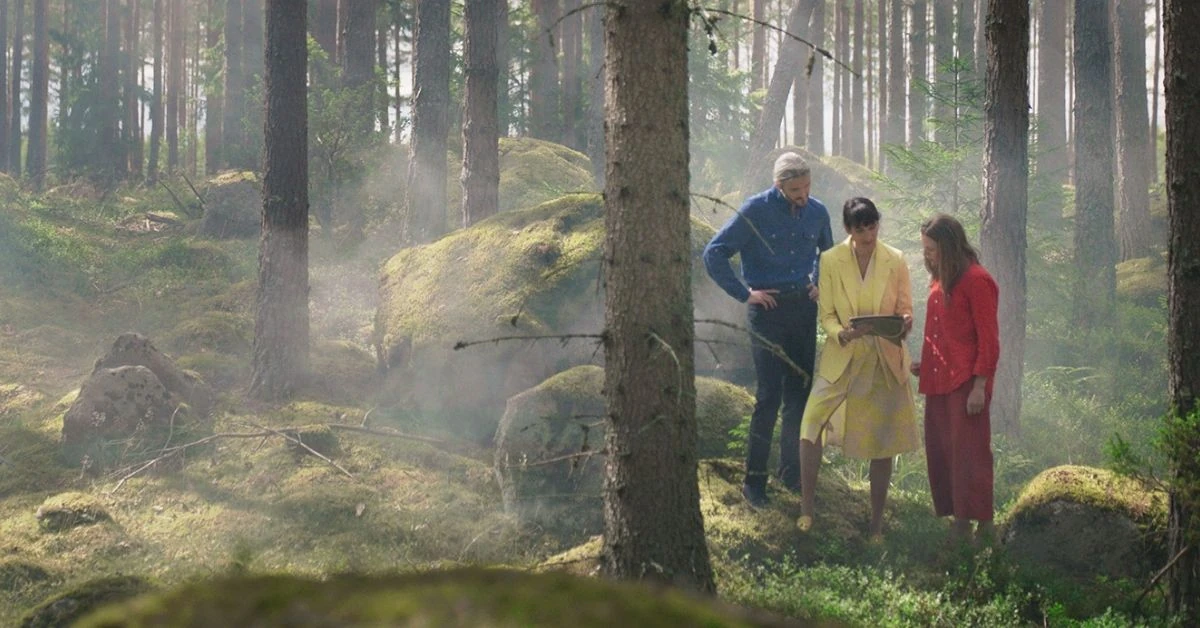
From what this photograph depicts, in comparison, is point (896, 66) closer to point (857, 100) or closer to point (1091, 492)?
point (857, 100)

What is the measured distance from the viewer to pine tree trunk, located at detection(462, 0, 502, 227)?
16.6 meters

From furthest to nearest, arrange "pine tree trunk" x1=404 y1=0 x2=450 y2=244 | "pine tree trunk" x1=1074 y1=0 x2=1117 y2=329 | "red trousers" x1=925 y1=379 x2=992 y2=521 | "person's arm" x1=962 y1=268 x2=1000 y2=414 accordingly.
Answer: "pine tree trunk" x1=404 y1=0 x2=450 y2=244 → "pine tree trunk" x1=1074 y1=0 x2=1117 y2=329 → "red trousers" x1=925 y1=379 x2=992 y2=521 → "person's arm" x1=962 y1=268 x2=1000 y2=414

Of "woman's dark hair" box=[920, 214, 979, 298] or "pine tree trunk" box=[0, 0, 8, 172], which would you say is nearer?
"woman's dark hair" box=[920, 214, 979, 298]

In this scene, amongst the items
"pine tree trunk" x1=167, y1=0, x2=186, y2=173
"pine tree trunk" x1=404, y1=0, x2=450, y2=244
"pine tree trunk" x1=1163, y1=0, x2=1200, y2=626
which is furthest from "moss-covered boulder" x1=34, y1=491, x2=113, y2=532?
"pine tree trunk" x1=167, y1=0, x2=186, y2=173

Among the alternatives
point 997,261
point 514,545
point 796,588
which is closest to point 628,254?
point 796,588

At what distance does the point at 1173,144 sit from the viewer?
230 inches

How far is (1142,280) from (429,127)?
13.4 metres

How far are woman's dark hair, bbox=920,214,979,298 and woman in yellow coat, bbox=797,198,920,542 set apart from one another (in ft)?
1.46

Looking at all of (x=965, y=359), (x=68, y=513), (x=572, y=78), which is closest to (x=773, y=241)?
(x=965, y=359)

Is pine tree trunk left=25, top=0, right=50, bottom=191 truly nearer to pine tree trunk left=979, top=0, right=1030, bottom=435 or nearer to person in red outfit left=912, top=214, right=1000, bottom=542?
pine tree trunk left=979, top=0, right=1030, bottom=435

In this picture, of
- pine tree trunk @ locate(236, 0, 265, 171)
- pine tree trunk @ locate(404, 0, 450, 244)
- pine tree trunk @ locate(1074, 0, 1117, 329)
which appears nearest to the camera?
pine tree trunk @ locate(1074, 0, 1117, 329)

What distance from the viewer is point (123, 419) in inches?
435

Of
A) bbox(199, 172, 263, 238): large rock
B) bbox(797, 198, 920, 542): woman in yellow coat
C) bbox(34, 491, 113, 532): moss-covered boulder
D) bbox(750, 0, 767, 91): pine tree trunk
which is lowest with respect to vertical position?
bbox(34, 491, 113, 532): moss-covered boulder

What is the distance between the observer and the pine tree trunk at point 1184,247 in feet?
18.7
